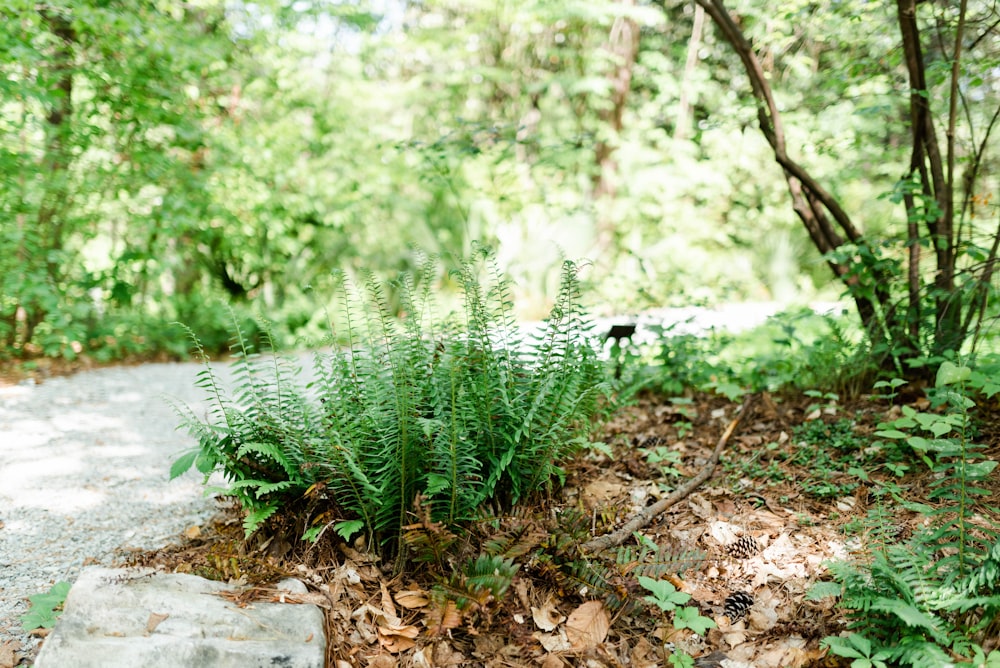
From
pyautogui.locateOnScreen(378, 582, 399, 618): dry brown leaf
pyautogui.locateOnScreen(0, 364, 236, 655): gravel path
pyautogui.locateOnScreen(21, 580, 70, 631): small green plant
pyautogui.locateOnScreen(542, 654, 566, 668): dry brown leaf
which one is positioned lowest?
pyautogui.locateOnScreen(0, 364, 236, 655): gravel path

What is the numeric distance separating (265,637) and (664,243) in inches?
323

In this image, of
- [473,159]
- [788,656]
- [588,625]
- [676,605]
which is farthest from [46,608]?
[473,159]

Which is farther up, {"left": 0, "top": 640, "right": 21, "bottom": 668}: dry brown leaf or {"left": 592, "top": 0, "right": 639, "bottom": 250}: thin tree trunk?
{"left": 592, "top": 0, "right": 639, "bottom": 250}: thin tree trunk

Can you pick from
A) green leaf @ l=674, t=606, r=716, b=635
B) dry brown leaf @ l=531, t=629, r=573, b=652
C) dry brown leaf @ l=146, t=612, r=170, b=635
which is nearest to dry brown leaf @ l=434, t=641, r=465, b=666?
dry brown leaf @ l=531, t=629, r=573, b=652

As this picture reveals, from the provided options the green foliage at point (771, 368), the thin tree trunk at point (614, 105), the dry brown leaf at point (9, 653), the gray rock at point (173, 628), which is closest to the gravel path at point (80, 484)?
the dry brown leaf at point (9, 653)

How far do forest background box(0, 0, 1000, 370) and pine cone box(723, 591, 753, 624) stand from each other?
1685mm

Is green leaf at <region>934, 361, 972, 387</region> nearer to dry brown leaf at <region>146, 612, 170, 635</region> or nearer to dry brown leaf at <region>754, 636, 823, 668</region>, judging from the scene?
dry brown leaf at <region>754, 636, 823, 668</region>

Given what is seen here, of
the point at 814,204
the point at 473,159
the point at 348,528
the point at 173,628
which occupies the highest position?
the point at 473,159

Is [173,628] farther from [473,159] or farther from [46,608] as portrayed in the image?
[473,159]

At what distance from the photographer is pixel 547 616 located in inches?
82.2

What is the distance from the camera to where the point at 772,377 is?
12.7 feet

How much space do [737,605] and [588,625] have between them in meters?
0.51

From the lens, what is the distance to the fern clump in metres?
2.18

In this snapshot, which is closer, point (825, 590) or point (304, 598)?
point (825, 590)
